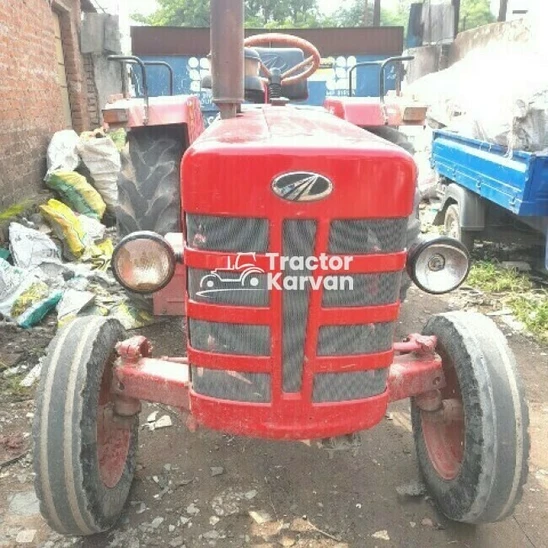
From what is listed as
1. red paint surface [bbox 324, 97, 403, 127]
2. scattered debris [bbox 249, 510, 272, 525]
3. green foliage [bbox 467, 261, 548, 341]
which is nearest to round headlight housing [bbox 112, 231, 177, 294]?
scattered debris [bbox 249, 510, 272, 525]

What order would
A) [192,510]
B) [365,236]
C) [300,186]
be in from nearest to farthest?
[300,186], [365,236], [192,510]

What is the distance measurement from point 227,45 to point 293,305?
852 mm

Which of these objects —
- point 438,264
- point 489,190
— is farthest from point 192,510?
point 489,190

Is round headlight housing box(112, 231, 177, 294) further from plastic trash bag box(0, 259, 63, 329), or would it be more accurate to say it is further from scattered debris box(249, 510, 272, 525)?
plastic trash bag box(0, 259, 63, 329)

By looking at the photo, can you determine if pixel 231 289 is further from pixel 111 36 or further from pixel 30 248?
pixel 111 36

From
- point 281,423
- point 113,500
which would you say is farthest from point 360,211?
point 113,500

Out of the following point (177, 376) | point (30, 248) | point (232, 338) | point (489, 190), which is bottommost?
point (30, 248)

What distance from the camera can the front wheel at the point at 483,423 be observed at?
6.23ft

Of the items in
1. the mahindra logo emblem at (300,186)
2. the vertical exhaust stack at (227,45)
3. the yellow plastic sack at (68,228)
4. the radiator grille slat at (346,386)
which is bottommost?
the yellow plastic sack at (68,228)

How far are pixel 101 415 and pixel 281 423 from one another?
0.82 metres

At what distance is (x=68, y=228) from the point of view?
5266 millimetres

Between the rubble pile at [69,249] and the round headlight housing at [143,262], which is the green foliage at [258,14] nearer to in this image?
the rubble pile at [69,249]

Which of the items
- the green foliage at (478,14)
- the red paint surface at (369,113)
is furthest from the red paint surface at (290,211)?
the green foliage at (478,14)

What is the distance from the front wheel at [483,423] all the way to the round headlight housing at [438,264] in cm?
17
